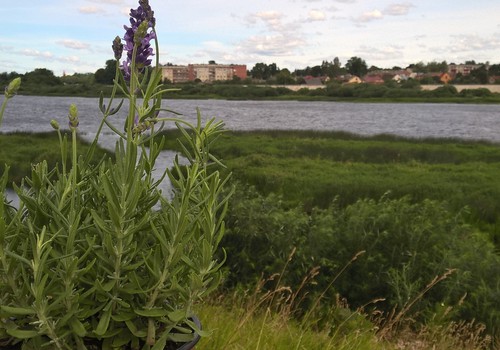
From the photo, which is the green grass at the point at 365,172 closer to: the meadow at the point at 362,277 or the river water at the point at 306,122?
the meadow at the point at 362,277

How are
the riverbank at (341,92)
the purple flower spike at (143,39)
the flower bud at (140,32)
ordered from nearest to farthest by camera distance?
the flower bud at (140,32) < the purple flower spike at (143,39) < the riverbank at (341,92)

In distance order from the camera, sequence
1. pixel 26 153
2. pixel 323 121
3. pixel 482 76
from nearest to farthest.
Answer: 1. pixel 26 153
2. pixel 323 121
3. pixel 482 76

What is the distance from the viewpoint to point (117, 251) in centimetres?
149

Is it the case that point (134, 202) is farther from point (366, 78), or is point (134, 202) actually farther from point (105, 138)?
point (366, 78)

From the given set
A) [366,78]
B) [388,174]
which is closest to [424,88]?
[366,78]

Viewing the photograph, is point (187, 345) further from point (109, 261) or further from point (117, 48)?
point (117, 48)

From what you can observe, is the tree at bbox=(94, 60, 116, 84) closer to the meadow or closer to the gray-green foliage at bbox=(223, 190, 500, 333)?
the meadow

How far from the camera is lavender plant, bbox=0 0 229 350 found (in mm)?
1453

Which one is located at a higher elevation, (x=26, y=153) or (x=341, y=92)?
(x=341, y=92)

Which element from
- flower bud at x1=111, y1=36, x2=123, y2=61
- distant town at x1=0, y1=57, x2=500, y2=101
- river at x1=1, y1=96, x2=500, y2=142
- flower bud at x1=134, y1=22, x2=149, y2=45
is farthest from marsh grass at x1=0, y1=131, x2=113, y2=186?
distant town at x1=0, y1=57, x2=500, y2=101

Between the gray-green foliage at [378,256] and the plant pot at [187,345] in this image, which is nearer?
the plant pot at [187,345]

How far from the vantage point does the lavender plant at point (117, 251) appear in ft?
4.77

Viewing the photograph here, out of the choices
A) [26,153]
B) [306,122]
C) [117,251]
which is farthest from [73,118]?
[306,122]

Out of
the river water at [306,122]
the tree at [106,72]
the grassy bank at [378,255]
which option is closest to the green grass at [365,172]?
the grassy bank at [378,255]
